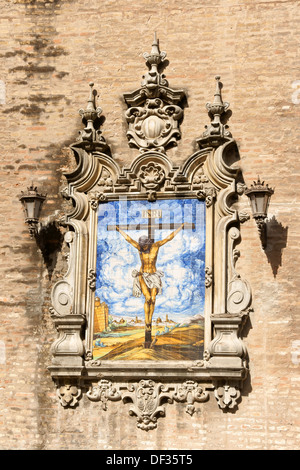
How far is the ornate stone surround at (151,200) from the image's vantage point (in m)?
11.3

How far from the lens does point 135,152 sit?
1223cm

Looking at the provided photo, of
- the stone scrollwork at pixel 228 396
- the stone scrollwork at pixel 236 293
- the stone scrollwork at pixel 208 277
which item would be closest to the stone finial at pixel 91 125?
the stone scrollwork at pixel 208 277

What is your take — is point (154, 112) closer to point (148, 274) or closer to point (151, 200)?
point (151, 200)

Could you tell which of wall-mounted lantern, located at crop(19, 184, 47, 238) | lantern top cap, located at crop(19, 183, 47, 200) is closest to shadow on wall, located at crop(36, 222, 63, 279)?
wall-mounted lantern, located at crop(19, 184, 47, 238)

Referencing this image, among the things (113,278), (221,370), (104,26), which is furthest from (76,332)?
(104,26)

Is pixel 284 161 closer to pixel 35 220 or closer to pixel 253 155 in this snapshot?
pixel 253 155

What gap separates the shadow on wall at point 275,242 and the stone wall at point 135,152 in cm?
1

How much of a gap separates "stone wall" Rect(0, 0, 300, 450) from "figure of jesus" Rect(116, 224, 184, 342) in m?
0.92

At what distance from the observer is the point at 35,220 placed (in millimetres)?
11984

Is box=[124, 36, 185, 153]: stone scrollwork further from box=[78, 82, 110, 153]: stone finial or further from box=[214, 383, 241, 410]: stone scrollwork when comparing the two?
box=[214, 383, 241, 410]: stone scrollwork

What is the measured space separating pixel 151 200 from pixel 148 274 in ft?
2.94

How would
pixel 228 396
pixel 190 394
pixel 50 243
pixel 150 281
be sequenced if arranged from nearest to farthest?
pixel 228 396 → pixel 190 394 → pixel 150 281 → pixel 50 243

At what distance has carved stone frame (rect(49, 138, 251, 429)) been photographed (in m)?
11.3

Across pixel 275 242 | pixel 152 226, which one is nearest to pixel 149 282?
pixel 152 226
